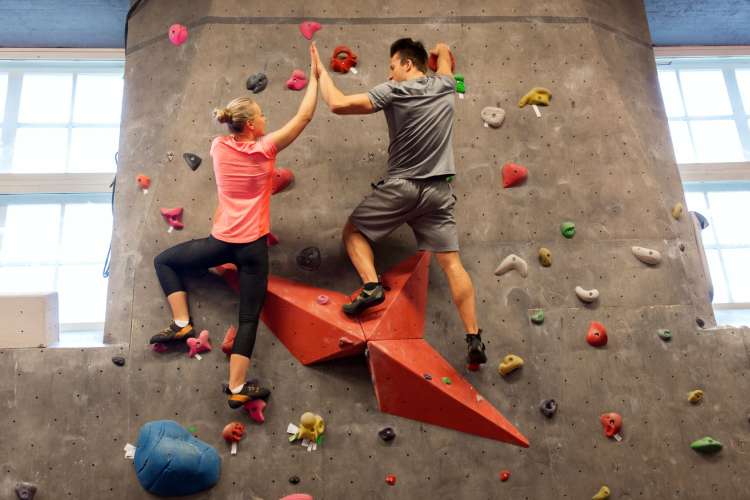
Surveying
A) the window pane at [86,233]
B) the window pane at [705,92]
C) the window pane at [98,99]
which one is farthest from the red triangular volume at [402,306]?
the window pane at [705,92]

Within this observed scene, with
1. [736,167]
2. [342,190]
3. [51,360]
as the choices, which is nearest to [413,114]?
[342,190]

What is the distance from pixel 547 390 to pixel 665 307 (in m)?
0.70

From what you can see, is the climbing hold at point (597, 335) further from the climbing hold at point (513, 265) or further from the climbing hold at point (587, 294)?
the climbing hold at point (513, 265)

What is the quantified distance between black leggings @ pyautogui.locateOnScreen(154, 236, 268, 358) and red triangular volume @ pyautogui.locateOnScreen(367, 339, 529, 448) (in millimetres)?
501

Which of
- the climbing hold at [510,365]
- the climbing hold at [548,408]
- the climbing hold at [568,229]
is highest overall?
the climbing hold at [568,229]

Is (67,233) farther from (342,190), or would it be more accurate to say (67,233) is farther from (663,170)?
(663,170)

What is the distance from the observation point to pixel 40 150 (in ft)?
14.2

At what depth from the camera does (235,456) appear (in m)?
3.13

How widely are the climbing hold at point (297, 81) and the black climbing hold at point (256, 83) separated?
0.12 meters

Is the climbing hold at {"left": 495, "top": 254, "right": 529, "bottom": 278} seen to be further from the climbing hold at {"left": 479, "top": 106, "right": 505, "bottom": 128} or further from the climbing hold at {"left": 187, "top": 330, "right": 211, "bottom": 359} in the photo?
the climbing hold at {"left": 187, "top": 330, "right": 211, "bottom": 359}

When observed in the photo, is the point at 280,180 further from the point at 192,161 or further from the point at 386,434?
the point at 386,434

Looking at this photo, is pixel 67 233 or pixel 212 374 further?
pixel 67 233

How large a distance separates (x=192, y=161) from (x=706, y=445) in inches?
103

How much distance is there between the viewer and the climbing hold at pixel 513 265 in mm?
3473
